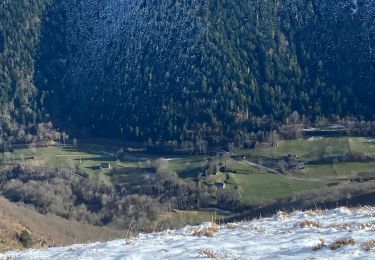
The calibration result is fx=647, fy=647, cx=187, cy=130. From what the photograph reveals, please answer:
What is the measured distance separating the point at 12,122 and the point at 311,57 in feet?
191

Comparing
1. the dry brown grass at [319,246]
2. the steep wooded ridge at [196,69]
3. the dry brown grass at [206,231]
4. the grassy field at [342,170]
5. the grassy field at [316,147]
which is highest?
the steep wooded ridge at [196,69]

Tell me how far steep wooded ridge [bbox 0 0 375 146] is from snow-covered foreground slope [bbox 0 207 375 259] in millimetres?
82395

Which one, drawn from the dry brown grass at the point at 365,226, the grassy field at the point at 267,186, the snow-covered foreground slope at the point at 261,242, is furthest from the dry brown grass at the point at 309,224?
the grassy field at the point at 267,186

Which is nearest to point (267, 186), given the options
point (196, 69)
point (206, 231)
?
point (196, 69)

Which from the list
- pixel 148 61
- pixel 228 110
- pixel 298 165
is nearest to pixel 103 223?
pixel 298 165

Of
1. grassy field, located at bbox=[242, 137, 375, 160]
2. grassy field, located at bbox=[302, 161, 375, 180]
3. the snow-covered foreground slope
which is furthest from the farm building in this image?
the snow-covered foreground slope

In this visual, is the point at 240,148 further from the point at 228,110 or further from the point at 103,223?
the point at 103,223

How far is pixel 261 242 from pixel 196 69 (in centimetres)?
10649

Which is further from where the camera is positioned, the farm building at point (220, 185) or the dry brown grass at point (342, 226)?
the farm building at point (220, 185)

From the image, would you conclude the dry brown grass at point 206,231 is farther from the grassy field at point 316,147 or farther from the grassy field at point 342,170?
the grassy field at point 316,147

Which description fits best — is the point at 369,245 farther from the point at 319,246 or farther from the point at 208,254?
the point at 208,254

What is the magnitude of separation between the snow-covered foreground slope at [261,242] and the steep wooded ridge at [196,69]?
82.4 m

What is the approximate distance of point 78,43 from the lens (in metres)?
150

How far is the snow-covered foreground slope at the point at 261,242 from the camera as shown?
1688cm
